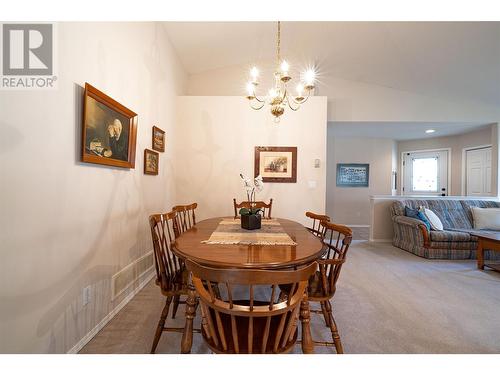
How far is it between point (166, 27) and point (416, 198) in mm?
5199

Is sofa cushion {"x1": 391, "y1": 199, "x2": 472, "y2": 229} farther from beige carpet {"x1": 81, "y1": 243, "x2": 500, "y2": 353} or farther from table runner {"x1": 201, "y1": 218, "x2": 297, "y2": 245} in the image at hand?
table runner {"x1": 201, "y1": 218, "x2": 297, "y2": 245}

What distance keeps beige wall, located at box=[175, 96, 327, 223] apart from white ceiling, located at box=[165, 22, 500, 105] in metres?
0.88

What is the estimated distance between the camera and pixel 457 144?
5.62m

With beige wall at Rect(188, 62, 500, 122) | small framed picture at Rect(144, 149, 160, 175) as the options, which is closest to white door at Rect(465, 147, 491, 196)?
beige wall at Rect(188, 62, 500, 122)

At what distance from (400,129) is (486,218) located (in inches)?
94.1

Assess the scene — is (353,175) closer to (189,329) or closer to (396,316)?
(396,316)

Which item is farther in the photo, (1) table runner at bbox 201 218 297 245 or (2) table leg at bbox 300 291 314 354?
(1) table runner at bbox 201 218 297 245

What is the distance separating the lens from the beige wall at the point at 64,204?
45.4 inches

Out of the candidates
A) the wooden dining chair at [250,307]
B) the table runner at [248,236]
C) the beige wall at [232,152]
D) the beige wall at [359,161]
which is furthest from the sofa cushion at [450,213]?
the wooden dining chair at [250,307]

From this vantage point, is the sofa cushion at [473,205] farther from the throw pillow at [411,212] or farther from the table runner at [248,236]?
the table runner at [248,236]

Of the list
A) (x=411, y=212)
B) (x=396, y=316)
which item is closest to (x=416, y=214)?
(x=411, y=212)

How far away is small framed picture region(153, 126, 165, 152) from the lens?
2.79 meters

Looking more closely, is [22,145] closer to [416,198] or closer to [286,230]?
[286,230]

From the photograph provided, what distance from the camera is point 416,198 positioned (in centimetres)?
448
